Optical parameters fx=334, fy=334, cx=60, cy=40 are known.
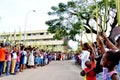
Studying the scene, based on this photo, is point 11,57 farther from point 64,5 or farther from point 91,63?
point 64,5

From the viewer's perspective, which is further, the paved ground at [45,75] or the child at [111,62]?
the paved ground at [45,75]

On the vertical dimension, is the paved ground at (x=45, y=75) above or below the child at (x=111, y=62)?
below

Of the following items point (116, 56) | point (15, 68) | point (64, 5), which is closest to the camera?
point (116, 56)

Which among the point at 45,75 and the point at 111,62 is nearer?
the point at 111,62

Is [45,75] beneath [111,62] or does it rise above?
beneath

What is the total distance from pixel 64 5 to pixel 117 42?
1300 inches

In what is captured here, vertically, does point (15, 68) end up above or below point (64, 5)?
below

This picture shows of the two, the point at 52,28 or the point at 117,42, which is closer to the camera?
the point at 117,42

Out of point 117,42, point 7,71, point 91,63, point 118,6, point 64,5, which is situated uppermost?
point 64,5

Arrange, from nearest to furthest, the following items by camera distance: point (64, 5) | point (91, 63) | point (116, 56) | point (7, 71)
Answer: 1. point (116, 56)
2. point (91, 63)
3. point (7, 71)
4. point (64, 5)

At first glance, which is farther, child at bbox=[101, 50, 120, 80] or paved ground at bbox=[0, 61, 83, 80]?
paved ground at bbox=[0, 61, 83, 80]

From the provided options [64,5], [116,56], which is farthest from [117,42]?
[64,5]

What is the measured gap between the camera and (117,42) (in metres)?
4.29

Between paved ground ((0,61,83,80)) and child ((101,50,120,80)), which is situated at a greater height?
child ((101,50,120,80))
